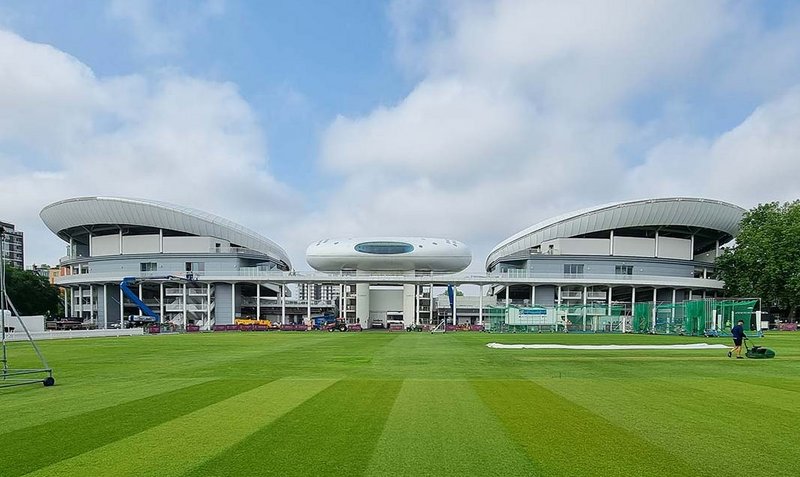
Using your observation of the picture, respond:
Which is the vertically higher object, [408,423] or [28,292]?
[408,423]

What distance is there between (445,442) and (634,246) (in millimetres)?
81427

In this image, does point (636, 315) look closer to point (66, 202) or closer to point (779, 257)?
point (779, 257)

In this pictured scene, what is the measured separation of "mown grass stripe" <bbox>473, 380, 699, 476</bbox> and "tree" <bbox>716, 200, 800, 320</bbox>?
66.5 meters

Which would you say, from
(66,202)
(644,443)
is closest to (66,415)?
(644,443)

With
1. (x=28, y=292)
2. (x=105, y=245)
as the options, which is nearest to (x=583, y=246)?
(x=105, y=245)

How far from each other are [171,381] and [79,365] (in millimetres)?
7934

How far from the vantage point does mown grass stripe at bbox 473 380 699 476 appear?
624 centimetres

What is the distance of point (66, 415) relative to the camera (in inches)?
387

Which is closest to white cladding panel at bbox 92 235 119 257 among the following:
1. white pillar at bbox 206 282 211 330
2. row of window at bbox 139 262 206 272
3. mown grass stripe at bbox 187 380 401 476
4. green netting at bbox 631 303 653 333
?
row of window at bbox 139 262 206 272

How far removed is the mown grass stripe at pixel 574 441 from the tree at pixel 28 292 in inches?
3508

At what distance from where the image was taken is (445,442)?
755 cm

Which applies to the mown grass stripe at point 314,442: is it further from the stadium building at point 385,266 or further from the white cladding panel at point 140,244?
the white cladding panel at point 140,244

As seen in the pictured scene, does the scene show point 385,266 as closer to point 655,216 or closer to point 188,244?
point 188,244

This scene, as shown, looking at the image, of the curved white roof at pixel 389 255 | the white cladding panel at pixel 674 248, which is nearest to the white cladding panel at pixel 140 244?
the curved white roof at pixel 389 255
